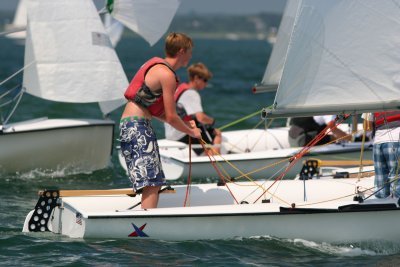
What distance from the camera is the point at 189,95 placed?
10297 mm

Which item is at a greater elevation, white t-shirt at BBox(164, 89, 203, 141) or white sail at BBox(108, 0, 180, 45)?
white sail at BBox(108, 0, 180, 45)

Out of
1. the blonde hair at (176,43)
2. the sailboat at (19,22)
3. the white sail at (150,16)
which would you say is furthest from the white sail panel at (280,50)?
the blonde hair at (176,43)

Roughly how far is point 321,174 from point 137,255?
2622mm

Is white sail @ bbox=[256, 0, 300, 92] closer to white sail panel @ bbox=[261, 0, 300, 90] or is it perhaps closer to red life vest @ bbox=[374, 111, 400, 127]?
white sail panel @ bbox=[261, 0, 300, 90]

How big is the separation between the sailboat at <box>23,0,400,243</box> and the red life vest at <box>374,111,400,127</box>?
251mm

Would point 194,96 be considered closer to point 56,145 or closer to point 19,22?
point 56,145

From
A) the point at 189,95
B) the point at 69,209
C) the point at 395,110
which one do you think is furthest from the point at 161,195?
the point at 189,95

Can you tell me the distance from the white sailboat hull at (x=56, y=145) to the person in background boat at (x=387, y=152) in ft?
13.5

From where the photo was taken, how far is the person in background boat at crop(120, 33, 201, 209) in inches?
256

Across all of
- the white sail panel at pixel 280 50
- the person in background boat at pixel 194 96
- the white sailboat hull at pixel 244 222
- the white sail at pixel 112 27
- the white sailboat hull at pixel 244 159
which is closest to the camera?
the white sailboat hull at pixel 244 222

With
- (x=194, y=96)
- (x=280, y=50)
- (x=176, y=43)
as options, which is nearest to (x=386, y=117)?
(x=176, y=43)

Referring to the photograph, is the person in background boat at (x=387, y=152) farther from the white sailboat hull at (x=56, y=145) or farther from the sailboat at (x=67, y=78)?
the white sailboat hull at (x=56, y=145)

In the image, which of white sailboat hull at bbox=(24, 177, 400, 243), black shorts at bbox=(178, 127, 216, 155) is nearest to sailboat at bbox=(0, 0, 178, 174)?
black shorts at bbox=(178, 127, 216, 155)

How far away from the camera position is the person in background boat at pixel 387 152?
6641 millimetres
